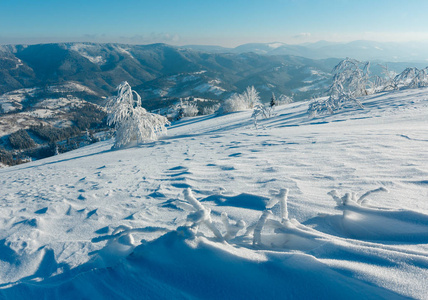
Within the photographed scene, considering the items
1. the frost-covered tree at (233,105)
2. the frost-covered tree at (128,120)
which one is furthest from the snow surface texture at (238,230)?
the frost-covered tree at (233,105)

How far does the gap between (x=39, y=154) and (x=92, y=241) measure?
10054 cm

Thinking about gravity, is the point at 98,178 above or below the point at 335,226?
below

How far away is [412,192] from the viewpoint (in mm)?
1870

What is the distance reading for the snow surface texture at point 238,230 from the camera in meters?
0.87

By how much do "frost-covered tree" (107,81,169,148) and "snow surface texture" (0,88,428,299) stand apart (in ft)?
19.0

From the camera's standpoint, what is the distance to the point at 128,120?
9.55 meters

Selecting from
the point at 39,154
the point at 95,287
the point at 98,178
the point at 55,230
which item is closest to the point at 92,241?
the point at 55,230

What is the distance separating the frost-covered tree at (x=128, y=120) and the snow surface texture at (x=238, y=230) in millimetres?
5790

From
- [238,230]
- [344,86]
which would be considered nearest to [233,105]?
[344,86]

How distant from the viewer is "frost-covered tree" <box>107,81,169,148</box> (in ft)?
31.0

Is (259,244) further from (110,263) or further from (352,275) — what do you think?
(110,263)

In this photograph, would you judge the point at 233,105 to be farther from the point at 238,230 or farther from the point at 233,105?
the point at 238,230

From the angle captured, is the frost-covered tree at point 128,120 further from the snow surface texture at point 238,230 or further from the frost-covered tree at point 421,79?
the frost-covered tree at point 421,79

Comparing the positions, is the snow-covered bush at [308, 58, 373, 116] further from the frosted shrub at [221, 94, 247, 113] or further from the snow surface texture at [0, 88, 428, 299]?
the frosted shrub at [221, 94, 247, 113]
